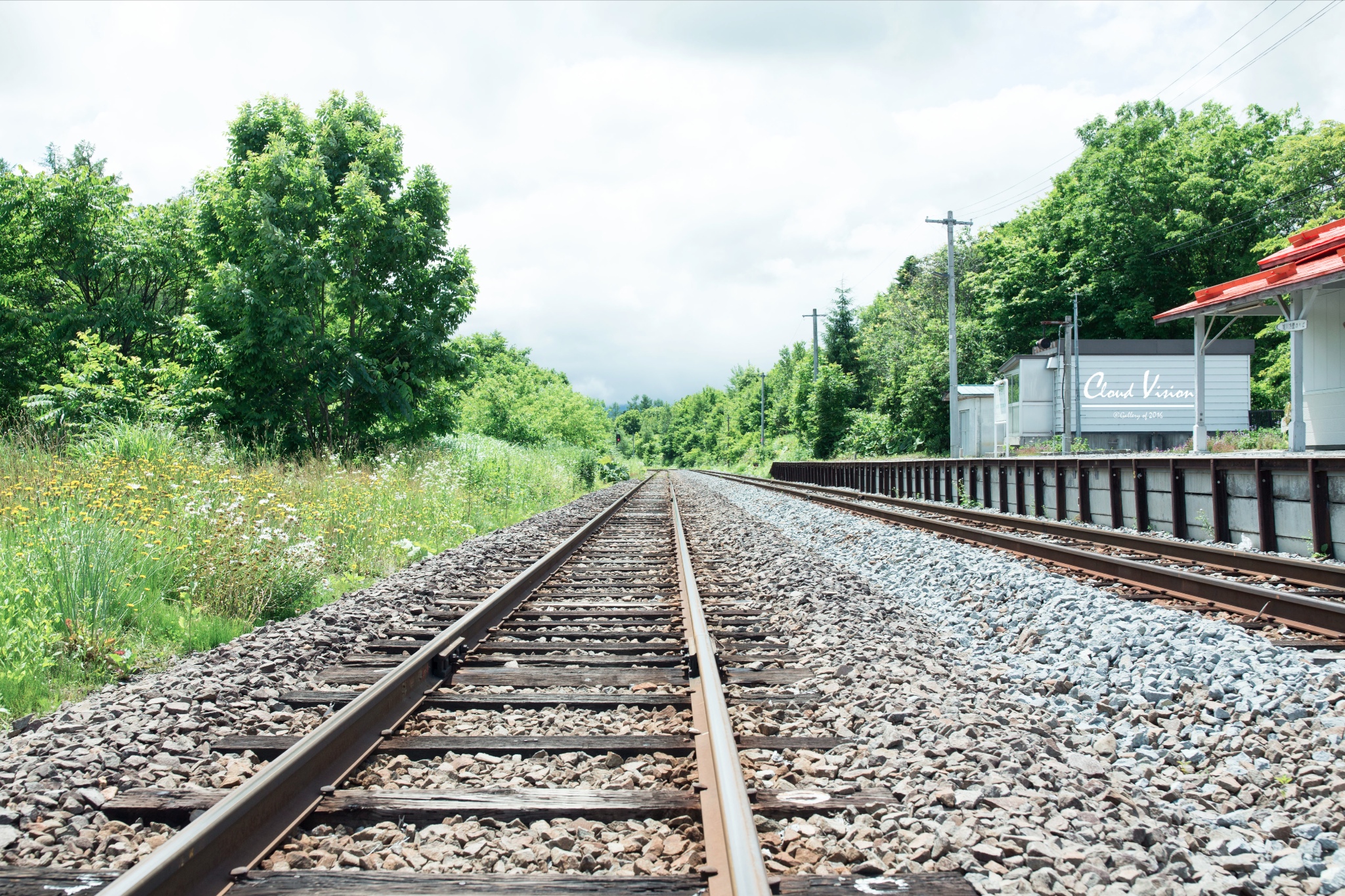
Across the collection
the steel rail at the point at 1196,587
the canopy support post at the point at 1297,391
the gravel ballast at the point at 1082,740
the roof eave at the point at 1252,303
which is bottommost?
the gravel ballast at the point at 1082,740

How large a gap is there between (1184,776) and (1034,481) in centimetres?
1190

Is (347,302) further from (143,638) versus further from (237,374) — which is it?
(143,638)

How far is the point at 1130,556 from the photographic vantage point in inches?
336

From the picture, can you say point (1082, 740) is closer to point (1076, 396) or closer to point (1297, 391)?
point (1297, 391)

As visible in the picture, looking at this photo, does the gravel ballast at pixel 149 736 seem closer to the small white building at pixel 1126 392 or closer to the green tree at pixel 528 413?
the green tree at pixel 528 413

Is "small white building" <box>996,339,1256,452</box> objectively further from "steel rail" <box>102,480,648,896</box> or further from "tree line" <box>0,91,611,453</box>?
"steel rail" <box>102,480,648,896</box>

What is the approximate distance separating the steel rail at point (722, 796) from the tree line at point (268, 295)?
1433 centimetres

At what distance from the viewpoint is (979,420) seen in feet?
119

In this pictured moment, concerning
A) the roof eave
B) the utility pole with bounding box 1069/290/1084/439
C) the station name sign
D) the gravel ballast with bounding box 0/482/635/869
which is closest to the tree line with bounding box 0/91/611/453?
the gravel ballast with bounding box 0/482/635/869

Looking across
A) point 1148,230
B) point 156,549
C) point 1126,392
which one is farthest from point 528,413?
point 1148,230

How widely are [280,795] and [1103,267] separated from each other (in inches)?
2335

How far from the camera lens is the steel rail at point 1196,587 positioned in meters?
4.98

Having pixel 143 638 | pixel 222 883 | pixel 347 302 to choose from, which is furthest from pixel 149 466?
pixel 347 302

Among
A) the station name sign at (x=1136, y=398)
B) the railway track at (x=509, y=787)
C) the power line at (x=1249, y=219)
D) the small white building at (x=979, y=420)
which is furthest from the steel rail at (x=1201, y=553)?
the power line at (x=1249, y=219)
